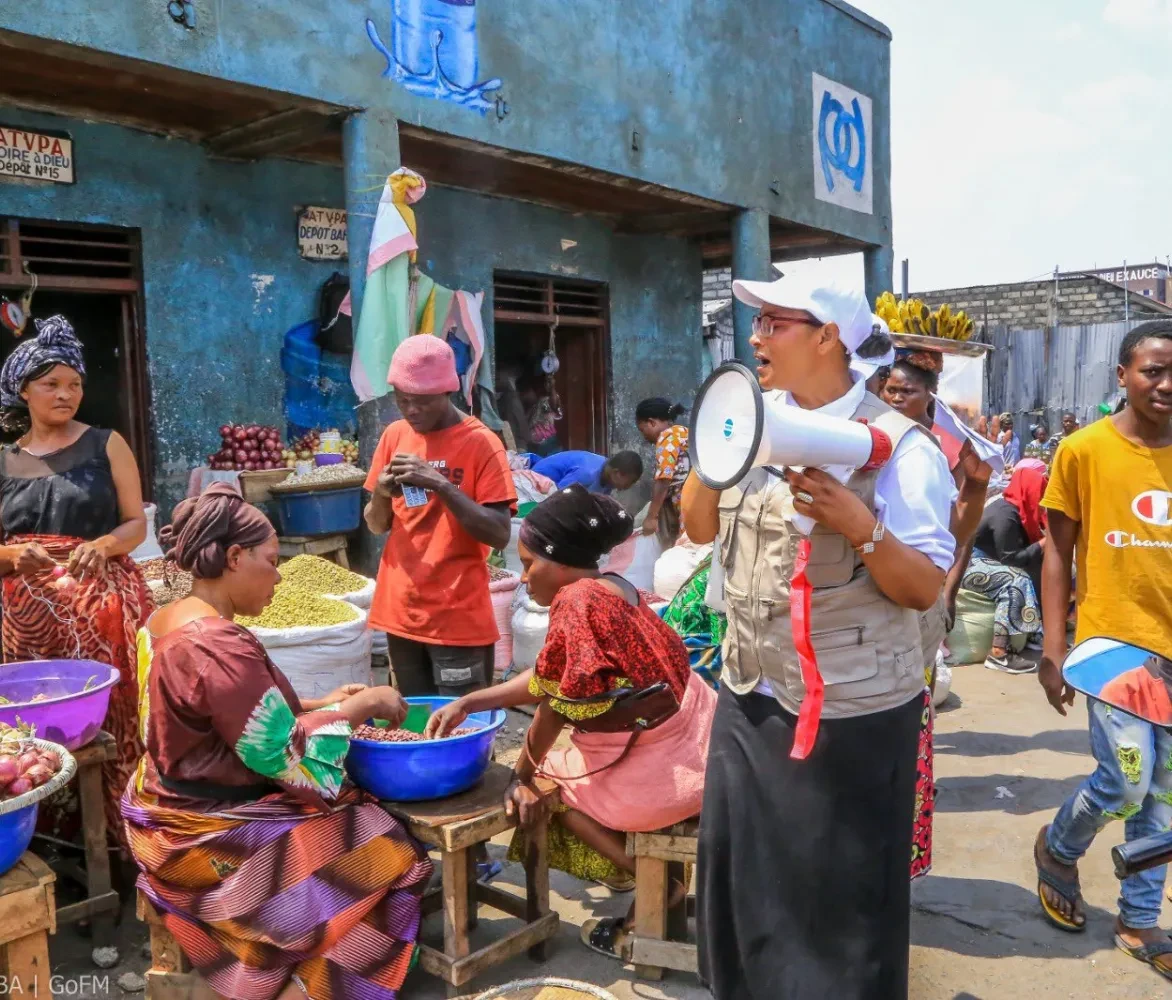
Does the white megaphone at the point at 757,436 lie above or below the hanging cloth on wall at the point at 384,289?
below

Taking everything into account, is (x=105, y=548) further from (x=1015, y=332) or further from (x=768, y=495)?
(x=1015, y=332)

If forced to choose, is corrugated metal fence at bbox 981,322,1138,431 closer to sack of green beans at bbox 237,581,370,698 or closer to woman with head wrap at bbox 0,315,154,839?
sack of green beans at bbox 237,581,370,698

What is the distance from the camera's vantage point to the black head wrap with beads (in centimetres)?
291

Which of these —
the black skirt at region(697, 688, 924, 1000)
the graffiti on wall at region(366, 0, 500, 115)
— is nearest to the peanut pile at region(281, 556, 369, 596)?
the graffiti on wall at region(366, 0, 500, 115)

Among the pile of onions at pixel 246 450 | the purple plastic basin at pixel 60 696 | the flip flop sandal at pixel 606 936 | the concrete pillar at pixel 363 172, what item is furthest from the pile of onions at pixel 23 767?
the pile of onions at pixel 246 450

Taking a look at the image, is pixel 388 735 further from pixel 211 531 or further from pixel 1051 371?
pixel 1051 371

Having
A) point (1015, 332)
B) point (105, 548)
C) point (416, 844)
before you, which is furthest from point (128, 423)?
point (1015, 332)

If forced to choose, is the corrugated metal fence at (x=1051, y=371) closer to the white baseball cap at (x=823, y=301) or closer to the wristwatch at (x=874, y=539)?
the white baseball cap at (x=823, y=301)

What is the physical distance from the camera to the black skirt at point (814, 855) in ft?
6.89

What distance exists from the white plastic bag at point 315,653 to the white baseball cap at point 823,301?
3.25 metres

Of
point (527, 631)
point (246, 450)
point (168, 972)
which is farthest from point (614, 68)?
point (168, 972)

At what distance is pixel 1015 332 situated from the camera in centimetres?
1902

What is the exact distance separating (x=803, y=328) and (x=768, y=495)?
0.36 m

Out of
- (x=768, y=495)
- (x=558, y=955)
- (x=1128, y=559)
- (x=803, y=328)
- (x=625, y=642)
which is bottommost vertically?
(x=558, y=955)
